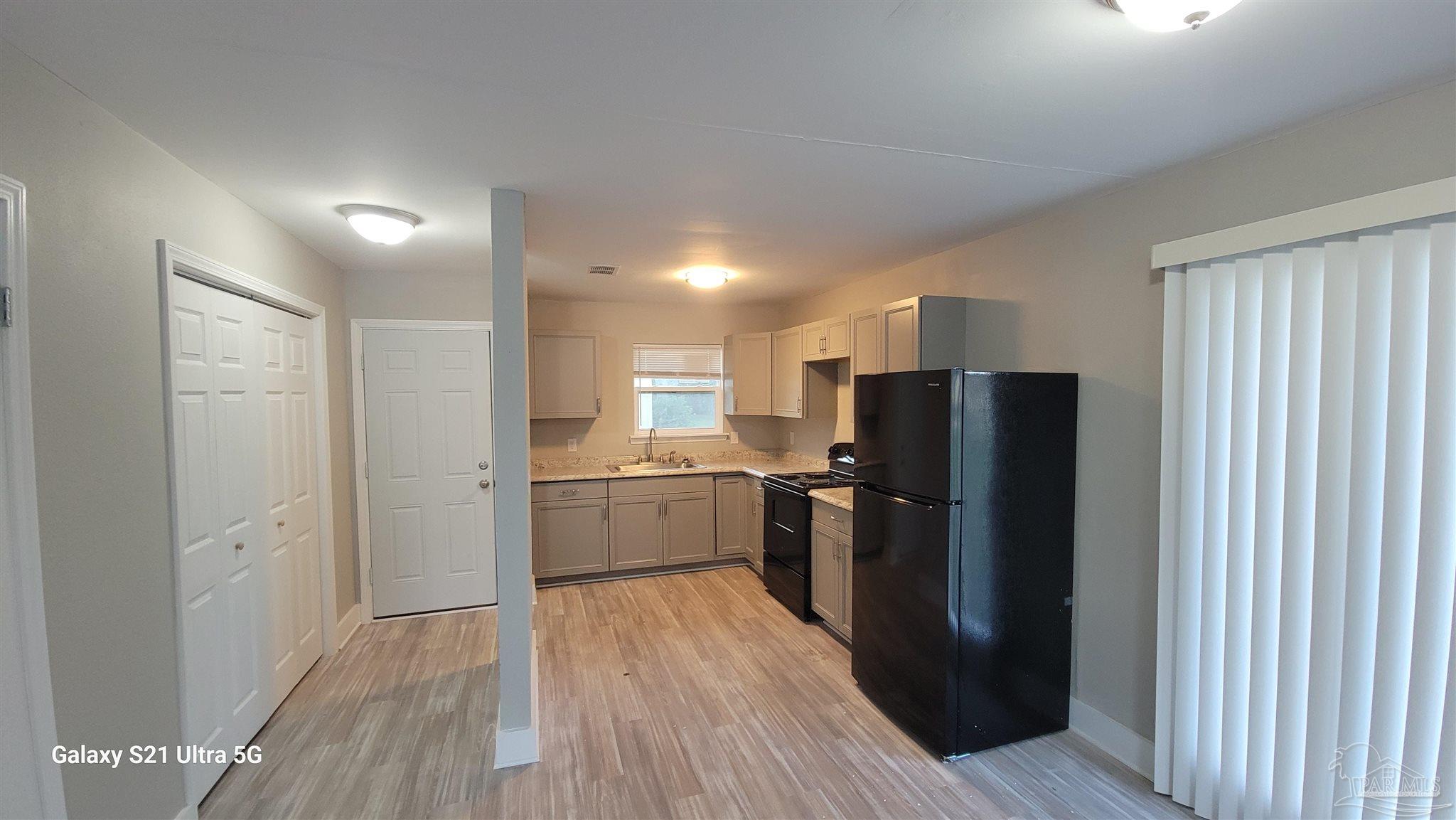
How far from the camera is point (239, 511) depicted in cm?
247

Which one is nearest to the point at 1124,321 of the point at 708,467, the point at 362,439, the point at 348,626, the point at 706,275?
the point at 706,275

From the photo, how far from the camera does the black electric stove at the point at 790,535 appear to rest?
388 cm

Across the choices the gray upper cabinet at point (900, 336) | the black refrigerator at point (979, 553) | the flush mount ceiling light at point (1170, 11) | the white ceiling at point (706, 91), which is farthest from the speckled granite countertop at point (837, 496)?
the flush mount ceiling light at point (1170, 11)

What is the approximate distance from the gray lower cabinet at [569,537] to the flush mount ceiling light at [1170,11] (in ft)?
13.7

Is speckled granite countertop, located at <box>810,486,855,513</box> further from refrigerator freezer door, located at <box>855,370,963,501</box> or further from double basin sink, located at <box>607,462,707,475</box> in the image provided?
double basin sink, located at <box>607,462,707,475</box>

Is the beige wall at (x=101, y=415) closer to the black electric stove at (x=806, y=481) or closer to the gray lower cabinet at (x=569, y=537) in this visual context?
the gray lower cabinet at (x=569, y=537)

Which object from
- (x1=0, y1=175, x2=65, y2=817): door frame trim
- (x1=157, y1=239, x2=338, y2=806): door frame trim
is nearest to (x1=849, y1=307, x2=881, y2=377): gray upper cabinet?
(x1=157, y1=239, x2=338, y2=806): door frame trim

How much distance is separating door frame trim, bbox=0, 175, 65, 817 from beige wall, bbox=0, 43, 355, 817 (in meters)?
0.04

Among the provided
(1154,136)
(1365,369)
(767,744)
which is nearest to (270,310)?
(767,744)

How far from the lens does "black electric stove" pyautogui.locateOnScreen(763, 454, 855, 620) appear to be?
388 centimetres

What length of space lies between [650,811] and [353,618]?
274cm

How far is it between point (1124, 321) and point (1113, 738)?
5.84 ft

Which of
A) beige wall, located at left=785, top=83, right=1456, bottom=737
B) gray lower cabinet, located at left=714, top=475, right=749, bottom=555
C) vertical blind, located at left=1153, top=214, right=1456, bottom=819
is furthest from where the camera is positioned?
gray lower cabinet, located at left=714, top=475, right=749, bottom=555

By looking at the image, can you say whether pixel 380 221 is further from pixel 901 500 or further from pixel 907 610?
pixel 907 610
